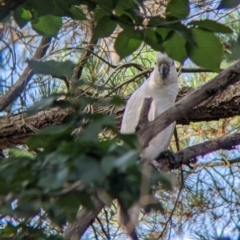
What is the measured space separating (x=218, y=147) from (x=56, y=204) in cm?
96

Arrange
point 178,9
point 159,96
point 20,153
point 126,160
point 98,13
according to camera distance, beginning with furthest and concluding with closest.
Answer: point 159,96 < point 98,13 < point 178,9 < point 20,153 < point 126,160

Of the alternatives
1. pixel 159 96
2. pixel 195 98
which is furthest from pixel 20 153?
pixel 159 96

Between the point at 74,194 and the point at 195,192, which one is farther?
the point at 195,192

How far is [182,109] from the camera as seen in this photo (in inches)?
34.9

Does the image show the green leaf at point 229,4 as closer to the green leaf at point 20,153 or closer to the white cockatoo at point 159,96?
the green leaf at point 20,153

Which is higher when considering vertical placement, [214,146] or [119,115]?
[119,115]

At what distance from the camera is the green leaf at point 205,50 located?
727mm

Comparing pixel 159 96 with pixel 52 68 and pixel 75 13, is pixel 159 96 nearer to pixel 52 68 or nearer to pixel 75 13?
pixel 75 13

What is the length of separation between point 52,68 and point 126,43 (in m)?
0.25

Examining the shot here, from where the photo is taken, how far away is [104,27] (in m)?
0.81

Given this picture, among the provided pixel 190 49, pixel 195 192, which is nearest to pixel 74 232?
pixel 190 49

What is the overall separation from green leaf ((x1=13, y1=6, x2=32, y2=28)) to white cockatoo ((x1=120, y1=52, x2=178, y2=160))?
119 centimetres

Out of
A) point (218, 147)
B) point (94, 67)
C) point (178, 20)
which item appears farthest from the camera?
point (94, 67)

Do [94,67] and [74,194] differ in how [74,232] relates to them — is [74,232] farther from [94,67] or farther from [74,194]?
[94,67]
